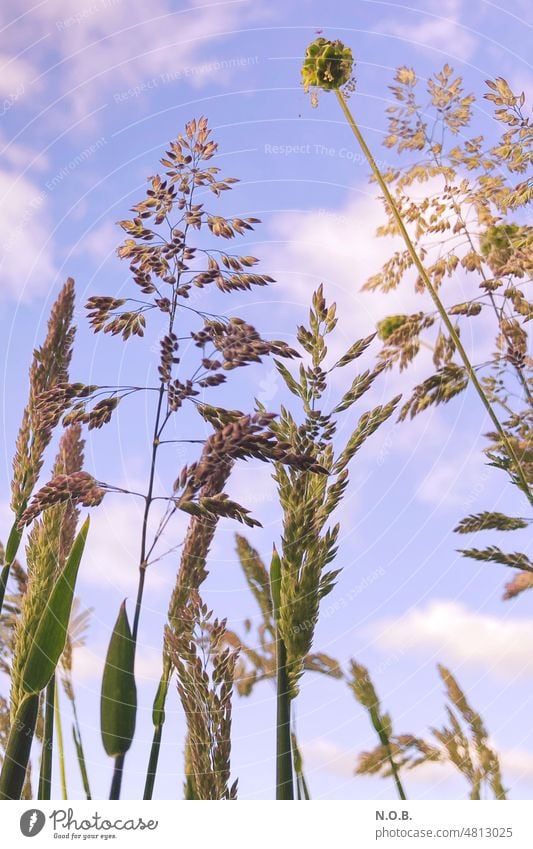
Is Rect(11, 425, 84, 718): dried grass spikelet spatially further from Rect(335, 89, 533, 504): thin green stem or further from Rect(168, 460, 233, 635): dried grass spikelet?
Rect(335, 89, 533, 504): thin green stem

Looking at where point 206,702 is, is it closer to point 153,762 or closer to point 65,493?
point 153,762

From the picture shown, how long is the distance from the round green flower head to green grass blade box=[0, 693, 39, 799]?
1.42m

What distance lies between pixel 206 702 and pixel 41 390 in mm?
764

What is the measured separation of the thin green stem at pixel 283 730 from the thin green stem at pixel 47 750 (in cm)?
46

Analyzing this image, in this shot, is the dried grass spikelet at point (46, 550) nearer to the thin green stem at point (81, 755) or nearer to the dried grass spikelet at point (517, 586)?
the thin green stem at point (81, 755)

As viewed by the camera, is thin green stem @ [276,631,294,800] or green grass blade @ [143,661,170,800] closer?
thin green stem @ [276,631,294,800]

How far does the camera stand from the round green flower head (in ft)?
5.33

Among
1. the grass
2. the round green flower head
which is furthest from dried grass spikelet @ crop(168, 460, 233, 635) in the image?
the round green flower head

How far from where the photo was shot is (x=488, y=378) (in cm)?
175

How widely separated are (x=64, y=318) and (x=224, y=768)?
39.7 inches
